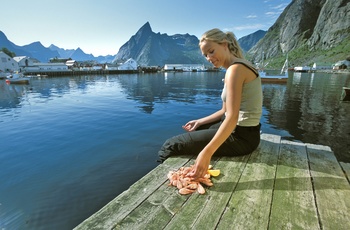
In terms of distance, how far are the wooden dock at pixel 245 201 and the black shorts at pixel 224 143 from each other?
24 centimetres

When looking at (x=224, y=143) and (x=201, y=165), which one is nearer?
(x=201, y=165)

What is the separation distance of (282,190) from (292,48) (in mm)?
189955

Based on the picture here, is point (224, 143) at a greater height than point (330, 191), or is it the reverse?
point (224, 143)

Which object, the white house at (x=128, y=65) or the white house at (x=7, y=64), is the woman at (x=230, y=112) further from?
the white house at (x=128, y=65)

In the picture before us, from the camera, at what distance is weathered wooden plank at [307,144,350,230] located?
2.23 meters

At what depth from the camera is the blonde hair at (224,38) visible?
327cm

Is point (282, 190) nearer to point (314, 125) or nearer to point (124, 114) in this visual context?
point (314, 125)

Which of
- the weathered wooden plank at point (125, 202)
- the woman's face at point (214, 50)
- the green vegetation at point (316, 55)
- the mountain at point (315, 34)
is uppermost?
the mountain at point (315, 34)

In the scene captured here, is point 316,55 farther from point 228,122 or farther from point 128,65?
point 228,122

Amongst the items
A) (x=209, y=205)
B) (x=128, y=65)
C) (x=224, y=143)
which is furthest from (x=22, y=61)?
(x=209, y=205)

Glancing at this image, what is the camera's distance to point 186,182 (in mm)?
2918

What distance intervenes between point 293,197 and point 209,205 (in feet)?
3.91

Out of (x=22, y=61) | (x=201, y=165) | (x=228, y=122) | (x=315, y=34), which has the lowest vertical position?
(x=201, y=165)

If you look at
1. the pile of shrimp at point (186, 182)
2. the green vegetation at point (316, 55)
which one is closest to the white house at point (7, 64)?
the pile of shrimp at point (186, 182)
